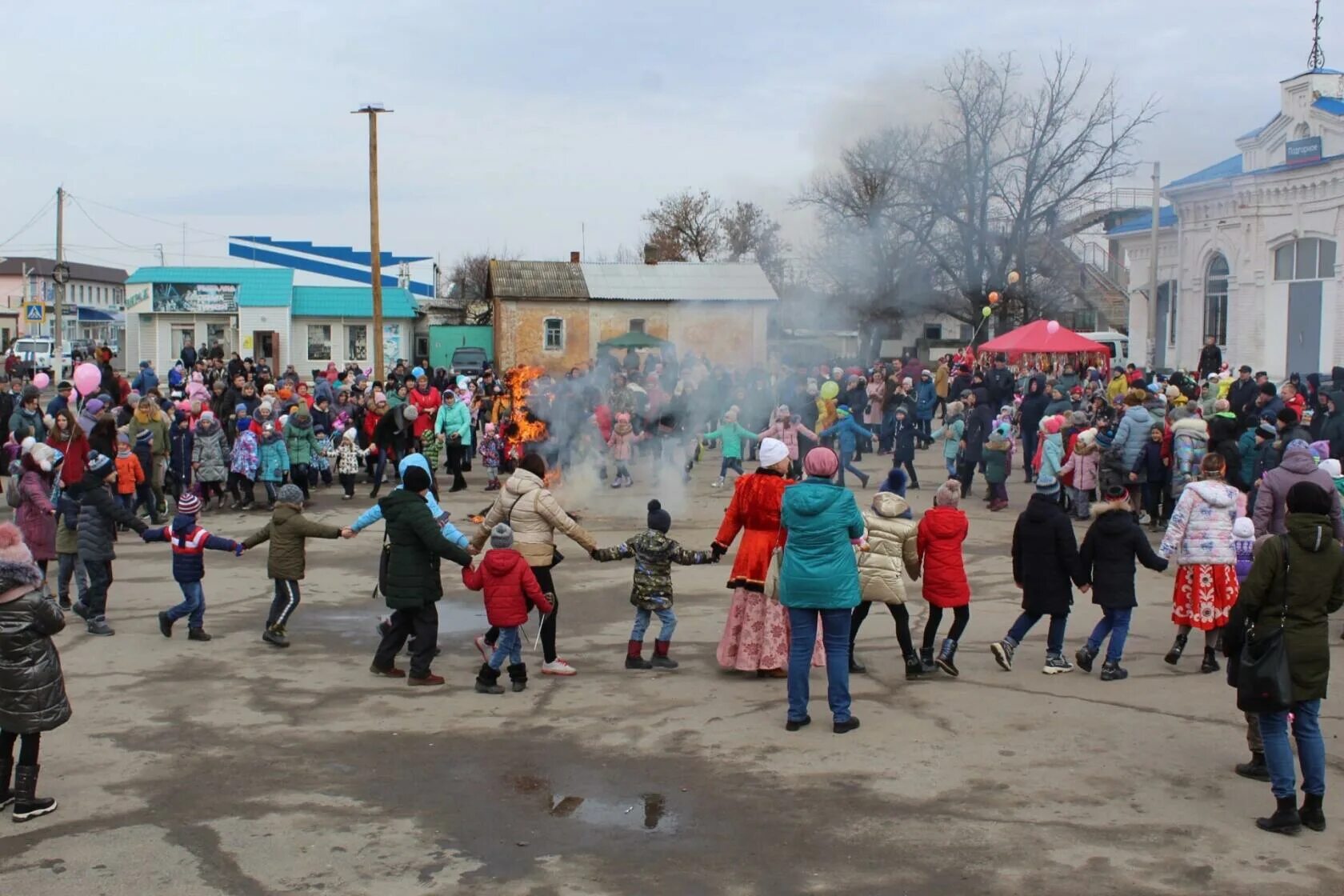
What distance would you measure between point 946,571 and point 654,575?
2075mm

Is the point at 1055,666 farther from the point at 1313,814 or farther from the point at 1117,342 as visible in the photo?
the point at 1117,342

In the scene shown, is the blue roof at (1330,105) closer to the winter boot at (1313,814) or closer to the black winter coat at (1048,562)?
the black winter coat at (1048,562)

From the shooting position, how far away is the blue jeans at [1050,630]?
900 cm

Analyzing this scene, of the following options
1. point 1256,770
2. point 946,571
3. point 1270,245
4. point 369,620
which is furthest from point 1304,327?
point 1256,770

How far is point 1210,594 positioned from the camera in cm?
875

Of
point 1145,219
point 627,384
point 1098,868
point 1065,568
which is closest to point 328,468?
point 627,384

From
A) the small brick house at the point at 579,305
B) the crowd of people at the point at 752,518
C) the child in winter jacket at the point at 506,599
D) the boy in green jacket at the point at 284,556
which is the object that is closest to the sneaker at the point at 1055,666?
the crowd of people at the point at 752,518

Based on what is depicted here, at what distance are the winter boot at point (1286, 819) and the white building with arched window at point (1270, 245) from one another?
24209mm

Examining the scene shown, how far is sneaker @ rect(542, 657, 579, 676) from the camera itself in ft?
30.0

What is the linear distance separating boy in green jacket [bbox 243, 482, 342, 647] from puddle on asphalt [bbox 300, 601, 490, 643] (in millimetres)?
575

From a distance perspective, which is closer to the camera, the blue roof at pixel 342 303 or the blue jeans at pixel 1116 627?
the blue jeans at pixel 1116 627

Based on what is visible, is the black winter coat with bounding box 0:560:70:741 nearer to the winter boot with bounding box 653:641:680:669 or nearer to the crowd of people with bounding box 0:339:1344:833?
the crowd of people with bounding box 0:339:1344:833

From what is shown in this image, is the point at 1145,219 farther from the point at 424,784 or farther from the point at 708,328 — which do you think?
the point at 424,784

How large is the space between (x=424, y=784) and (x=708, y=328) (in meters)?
23.7
